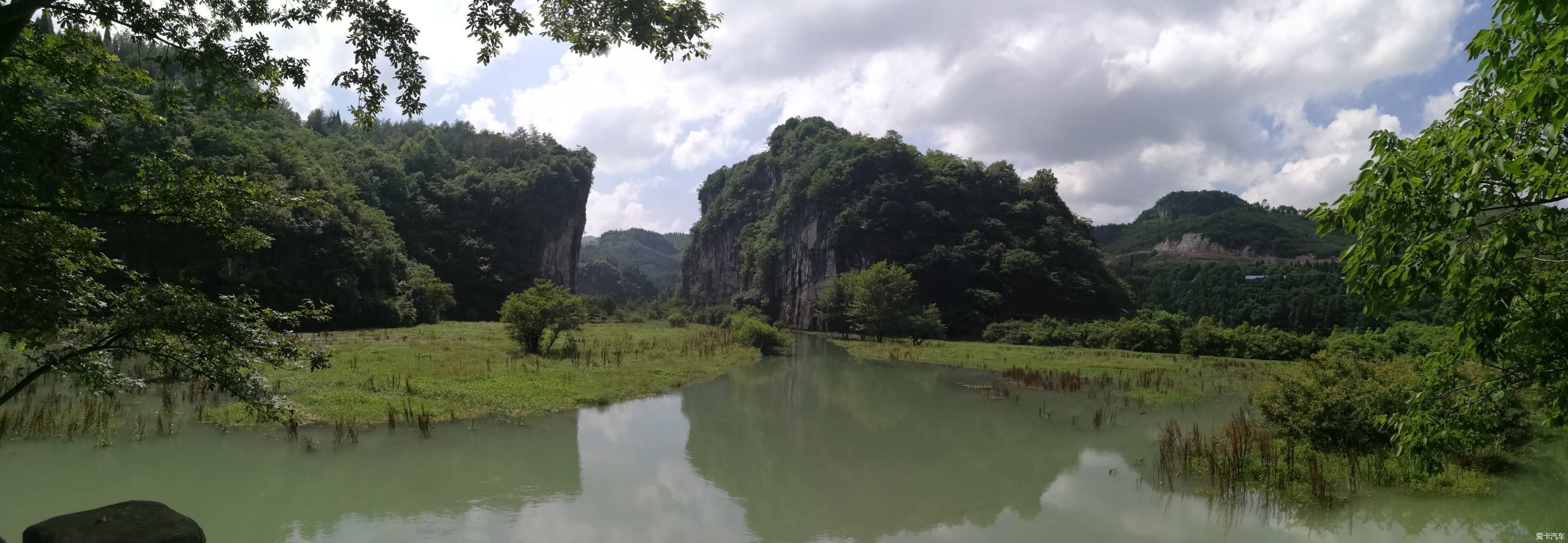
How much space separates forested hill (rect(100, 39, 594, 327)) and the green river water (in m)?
2.63

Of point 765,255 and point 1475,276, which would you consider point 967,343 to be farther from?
point 1475,276

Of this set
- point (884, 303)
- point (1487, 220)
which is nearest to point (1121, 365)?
point (884, 303)

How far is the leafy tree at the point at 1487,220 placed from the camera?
2.96m

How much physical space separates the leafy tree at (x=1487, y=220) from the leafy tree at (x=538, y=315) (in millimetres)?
22354

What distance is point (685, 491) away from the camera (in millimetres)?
9461

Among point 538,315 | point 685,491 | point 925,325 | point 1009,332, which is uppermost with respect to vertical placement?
point 538,315

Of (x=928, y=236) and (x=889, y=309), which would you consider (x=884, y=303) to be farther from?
(x=928, y=236)

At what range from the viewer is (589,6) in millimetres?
5988

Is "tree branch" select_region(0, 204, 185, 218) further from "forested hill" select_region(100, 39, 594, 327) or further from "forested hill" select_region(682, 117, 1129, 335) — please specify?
"forested hill" select_region(682, 117, 1129, 335)

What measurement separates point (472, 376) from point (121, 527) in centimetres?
1265

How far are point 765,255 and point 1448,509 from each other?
64291mm

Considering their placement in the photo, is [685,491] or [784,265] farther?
[784,265]

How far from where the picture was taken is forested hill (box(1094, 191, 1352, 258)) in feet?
236

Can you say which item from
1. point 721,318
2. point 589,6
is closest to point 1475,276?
point 589,6
